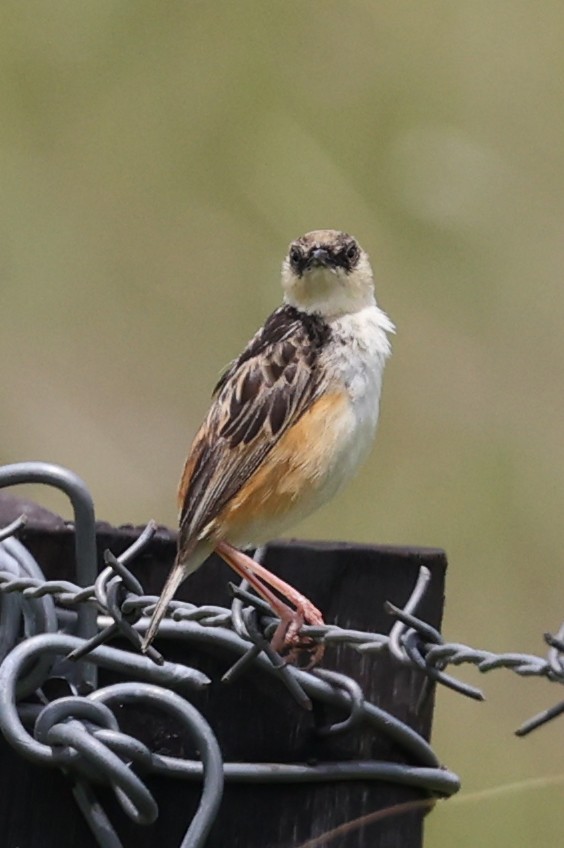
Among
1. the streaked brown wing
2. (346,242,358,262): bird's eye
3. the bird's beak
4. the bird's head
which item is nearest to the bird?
the streaked brown wing

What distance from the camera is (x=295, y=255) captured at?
524 centimetres

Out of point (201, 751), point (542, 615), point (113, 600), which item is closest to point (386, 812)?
point (201, 751)

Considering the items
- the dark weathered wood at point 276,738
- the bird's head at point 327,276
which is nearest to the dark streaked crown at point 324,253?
the bird's head at point 327,276

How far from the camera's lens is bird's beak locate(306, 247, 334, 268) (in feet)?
16.9

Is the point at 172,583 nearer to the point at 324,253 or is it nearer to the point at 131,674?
the point at 131,674

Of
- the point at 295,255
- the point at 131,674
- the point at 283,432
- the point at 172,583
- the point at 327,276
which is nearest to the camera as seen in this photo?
the point at 131,674

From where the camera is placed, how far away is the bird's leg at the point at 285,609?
3.55m

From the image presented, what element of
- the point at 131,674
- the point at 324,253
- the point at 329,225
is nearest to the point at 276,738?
the point at 131,674

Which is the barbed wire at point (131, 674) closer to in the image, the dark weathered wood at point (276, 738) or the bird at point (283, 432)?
the dark weathered wood at point (276, 738)

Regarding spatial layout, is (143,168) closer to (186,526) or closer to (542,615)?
(542,615)

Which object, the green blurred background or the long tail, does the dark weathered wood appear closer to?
the long tail

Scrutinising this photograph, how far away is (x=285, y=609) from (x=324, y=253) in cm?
173

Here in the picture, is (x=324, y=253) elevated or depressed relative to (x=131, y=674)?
elevated

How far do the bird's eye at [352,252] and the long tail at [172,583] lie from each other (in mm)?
1647
